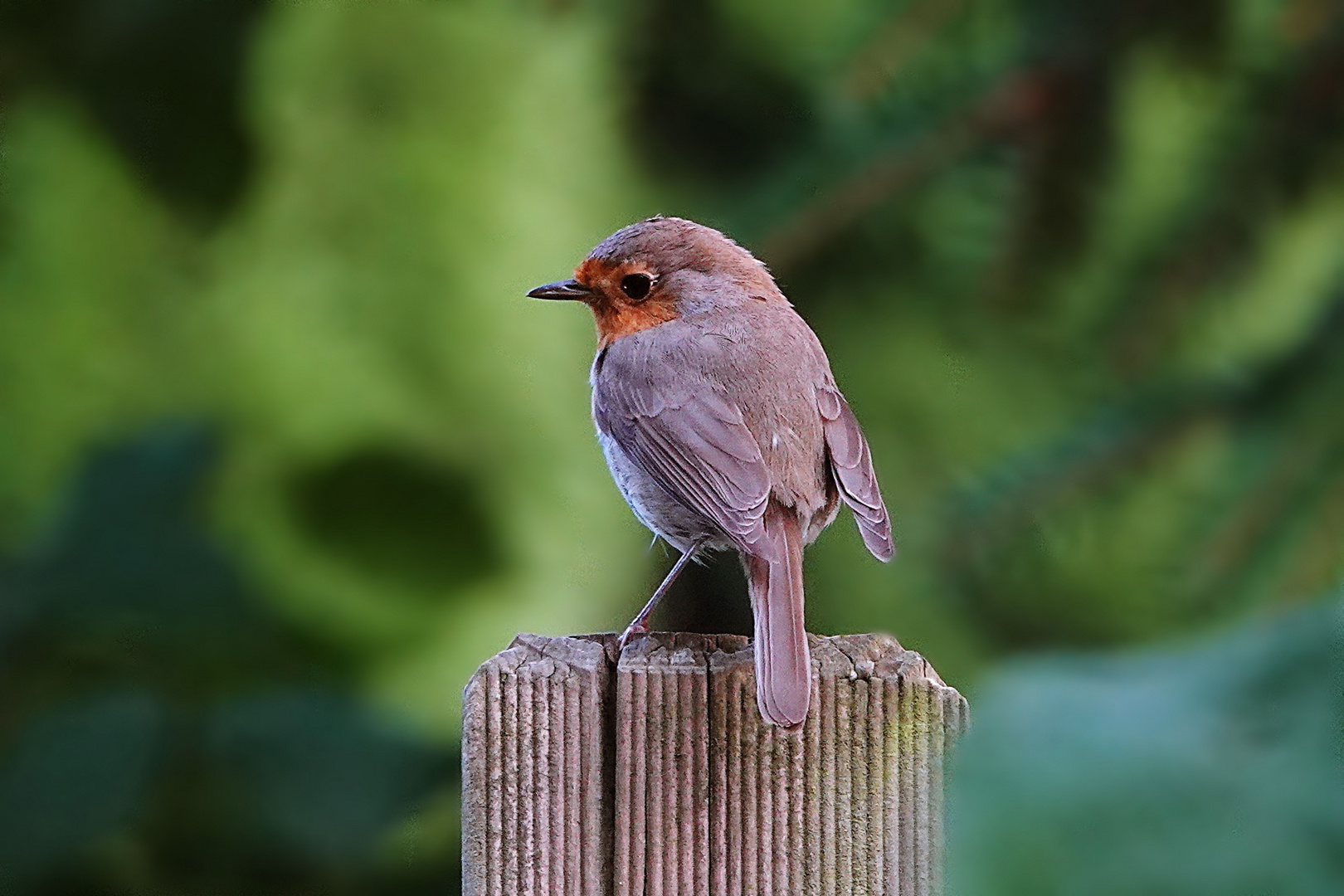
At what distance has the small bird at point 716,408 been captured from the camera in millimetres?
Result: 1674

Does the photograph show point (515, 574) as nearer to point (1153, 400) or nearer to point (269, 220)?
point (269, 220)

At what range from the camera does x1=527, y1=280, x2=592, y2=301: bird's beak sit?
1.99 metres

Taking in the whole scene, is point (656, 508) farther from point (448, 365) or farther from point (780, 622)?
point (780, 622)

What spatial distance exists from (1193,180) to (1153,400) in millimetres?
404

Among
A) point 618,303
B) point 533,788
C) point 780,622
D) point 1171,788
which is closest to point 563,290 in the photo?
point 618,303

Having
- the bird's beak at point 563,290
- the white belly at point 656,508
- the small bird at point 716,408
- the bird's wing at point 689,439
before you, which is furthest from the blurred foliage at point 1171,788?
the bird's beak at point 563,290

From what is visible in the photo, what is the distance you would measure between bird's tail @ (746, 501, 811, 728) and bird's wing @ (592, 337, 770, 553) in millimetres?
25

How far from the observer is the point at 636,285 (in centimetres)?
210

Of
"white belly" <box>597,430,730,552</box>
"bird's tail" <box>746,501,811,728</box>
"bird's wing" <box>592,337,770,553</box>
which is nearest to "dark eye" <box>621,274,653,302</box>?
"bird's wing" <box>592,337,770,553</box>

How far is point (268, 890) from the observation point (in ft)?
6.12

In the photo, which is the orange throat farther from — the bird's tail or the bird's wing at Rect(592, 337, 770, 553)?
the bird's tail

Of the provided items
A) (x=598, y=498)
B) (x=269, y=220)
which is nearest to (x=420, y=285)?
(x=269, y=220)

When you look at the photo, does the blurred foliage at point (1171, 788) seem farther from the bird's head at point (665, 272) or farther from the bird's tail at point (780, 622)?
the bird's head at point (665, 272)

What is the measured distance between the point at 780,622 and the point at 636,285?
0.94m
